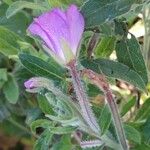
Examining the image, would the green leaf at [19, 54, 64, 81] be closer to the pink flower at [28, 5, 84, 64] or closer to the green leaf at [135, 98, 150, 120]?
the pink flower at [28, 5, 84, 64]

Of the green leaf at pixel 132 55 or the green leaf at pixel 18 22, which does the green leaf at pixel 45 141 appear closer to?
the green leaf at pixel 132 55

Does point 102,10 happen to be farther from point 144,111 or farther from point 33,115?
point 33,115

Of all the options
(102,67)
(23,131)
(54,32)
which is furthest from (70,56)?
(23,131)

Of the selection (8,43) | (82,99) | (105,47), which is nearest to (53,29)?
(82,99)

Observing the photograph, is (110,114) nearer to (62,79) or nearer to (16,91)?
(62,79)

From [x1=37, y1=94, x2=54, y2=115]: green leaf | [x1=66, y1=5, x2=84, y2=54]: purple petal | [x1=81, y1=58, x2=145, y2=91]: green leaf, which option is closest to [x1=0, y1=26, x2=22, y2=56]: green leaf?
[x1=37, y1=94, x2=54, y2=115]: green leaf

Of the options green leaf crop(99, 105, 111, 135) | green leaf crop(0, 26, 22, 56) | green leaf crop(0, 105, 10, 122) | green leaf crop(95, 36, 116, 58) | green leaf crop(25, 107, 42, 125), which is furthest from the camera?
green leaf crop(0, 105, 10, 122)

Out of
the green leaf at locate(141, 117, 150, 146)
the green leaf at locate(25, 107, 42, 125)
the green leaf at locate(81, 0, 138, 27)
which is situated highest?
the green leaf at locate(81, 0, 138, 27)
